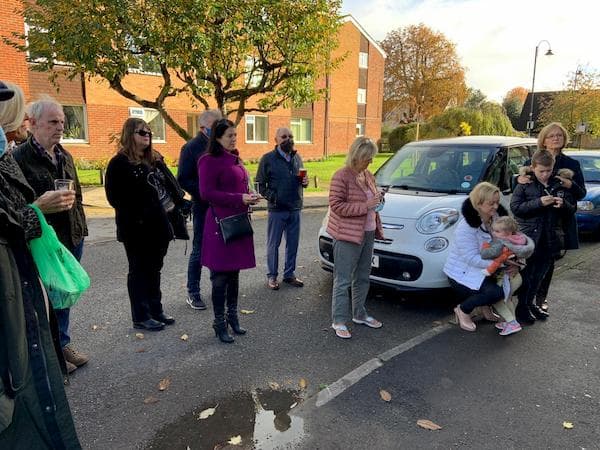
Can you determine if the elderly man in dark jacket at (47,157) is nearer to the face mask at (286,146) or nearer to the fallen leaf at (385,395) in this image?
the fallen leaf at (385,395)

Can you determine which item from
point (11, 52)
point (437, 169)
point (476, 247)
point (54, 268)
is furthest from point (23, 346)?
point (11, 52)

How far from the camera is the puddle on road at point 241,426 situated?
8.94 feet

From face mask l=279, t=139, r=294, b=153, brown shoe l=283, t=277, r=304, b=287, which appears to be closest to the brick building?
face mask l=279, t=139, r=294, b=153

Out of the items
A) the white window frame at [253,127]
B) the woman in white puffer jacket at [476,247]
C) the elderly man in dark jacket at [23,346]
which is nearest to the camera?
the elderly man in dark jacket at [23,346]

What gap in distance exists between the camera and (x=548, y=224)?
4379 mm

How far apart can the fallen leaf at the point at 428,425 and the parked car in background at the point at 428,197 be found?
1810mm

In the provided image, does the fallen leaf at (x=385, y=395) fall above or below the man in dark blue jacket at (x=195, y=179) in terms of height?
below

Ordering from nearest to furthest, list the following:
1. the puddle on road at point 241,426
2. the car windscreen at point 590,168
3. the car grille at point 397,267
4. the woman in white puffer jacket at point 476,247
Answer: the puddle on road at point 241,426, the woman in white puffer jacket at point 476,247, the car grille at point 397,267, the car windscreen at point 590,168

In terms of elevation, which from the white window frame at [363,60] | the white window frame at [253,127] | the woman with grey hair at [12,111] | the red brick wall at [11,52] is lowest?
the woman with grey hair at [12,111]

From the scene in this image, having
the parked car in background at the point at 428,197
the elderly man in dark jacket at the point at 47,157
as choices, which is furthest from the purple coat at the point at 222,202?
the parked car in background at the point at 428,197

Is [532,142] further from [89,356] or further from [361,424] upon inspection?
[89,356]

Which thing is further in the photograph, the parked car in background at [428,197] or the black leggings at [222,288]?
the parked car in background at [428,197]

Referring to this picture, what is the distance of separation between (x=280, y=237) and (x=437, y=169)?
2.15 metres

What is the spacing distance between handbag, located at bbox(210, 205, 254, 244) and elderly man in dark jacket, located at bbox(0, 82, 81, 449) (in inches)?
77.7
